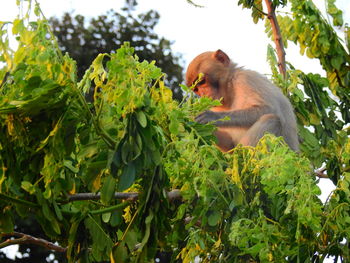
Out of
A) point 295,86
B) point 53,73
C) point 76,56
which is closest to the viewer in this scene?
point 53,73

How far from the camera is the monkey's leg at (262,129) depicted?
650cm

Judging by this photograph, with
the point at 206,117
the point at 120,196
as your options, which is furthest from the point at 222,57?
the point at 120,196

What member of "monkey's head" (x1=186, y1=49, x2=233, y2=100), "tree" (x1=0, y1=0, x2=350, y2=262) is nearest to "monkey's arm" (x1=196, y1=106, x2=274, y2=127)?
"monkey's head" (x1=186, y1=49, x2=233, y2=100)

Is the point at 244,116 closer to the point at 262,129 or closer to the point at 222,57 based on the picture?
the point at 262,129

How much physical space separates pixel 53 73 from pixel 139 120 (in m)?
0.37

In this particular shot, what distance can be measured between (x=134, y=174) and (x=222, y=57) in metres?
5.07

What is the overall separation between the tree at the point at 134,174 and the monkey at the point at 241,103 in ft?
7.98

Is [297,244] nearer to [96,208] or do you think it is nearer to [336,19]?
[96,208]

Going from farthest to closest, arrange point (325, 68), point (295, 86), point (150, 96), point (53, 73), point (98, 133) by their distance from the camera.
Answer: point (325, 68), point (295, 86), point (150, 96), point (98, 133), point (53, 73)

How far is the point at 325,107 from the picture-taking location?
6.36 meters

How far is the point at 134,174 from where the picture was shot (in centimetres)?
277

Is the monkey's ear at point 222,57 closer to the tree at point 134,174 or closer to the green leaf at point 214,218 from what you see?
the tree at point 134,174

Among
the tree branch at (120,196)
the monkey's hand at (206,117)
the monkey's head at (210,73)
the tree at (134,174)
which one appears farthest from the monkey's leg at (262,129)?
the tree branch at (120,196)

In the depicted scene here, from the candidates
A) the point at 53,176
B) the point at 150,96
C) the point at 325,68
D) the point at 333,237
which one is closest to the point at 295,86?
the point at 325,68
